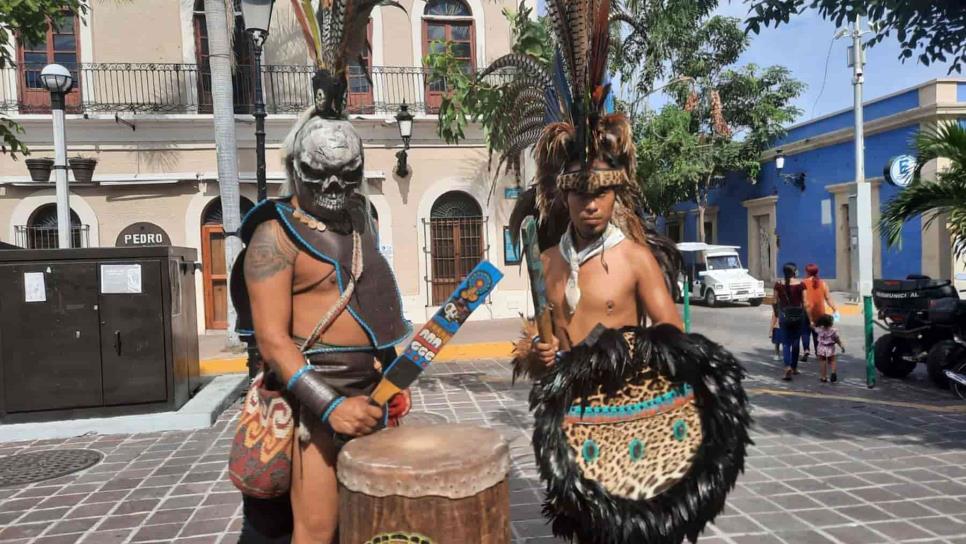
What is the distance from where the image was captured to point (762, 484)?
4180mm

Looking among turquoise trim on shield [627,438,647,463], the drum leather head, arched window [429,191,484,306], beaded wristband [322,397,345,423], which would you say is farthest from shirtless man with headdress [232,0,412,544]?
arched window [429,191,484,306]

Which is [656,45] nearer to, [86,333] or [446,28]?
[446,28]

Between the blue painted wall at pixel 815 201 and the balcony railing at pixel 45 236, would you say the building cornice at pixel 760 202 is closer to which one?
the blue painted wall at pixel 815 201

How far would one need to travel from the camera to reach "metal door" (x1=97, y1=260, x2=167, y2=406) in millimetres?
6004

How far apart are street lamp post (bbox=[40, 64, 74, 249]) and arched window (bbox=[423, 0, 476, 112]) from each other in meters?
7.31

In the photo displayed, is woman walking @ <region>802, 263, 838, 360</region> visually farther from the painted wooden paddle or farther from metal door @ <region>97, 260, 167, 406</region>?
metal door @ <region>97, 260, 167, 406</region>

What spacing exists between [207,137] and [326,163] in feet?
38.0

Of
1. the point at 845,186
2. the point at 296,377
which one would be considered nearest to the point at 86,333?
the point at 296,377

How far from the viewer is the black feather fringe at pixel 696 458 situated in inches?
83.8

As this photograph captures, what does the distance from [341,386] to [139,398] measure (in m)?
4.84

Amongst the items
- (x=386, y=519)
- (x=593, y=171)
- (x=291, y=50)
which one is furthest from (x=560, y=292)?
(x=291, y=50)

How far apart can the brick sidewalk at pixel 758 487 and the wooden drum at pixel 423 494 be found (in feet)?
2.43

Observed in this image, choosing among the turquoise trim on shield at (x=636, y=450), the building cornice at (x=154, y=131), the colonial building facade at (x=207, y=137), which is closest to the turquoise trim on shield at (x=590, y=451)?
the turquoise trim on shield at (x=636, y=450)

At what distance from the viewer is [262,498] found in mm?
2252
